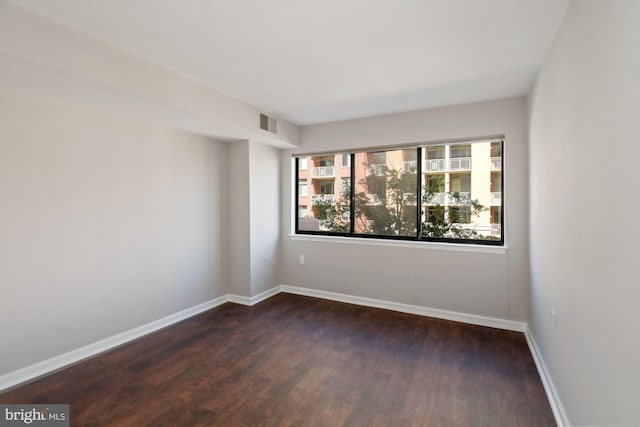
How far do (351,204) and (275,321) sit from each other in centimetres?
186

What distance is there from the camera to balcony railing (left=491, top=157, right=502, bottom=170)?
3.40 meters

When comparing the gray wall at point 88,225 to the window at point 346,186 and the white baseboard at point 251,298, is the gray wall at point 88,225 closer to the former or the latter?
the white baseboard at point 251,298

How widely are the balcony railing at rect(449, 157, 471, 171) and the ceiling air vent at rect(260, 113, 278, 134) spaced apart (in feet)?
7.27

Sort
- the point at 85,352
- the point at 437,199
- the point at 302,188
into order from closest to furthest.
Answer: the point at 85,352
the point at 437,199
the point at 302,188

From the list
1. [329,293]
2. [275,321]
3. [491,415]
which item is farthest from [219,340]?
[491,415]

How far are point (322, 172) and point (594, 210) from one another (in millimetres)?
3379

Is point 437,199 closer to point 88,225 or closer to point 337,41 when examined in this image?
point 337,41

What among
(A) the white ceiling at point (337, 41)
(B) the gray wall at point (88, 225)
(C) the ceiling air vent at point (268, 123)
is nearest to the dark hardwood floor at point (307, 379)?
(B) the gray wall at point (88, 225)

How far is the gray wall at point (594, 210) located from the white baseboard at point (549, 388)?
7 centimetres

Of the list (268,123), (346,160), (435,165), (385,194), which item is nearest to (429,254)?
(385,194)

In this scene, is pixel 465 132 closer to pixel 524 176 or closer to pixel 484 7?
pixel 524 176

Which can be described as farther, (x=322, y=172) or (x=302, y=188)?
(x=302, y=188)

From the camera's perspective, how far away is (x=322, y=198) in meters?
4.52

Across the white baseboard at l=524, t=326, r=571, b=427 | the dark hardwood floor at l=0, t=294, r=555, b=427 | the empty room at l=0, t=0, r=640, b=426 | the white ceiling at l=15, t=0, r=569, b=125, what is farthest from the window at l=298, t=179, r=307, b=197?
the white baseboard at l=524, t=326, r=571, b=427
